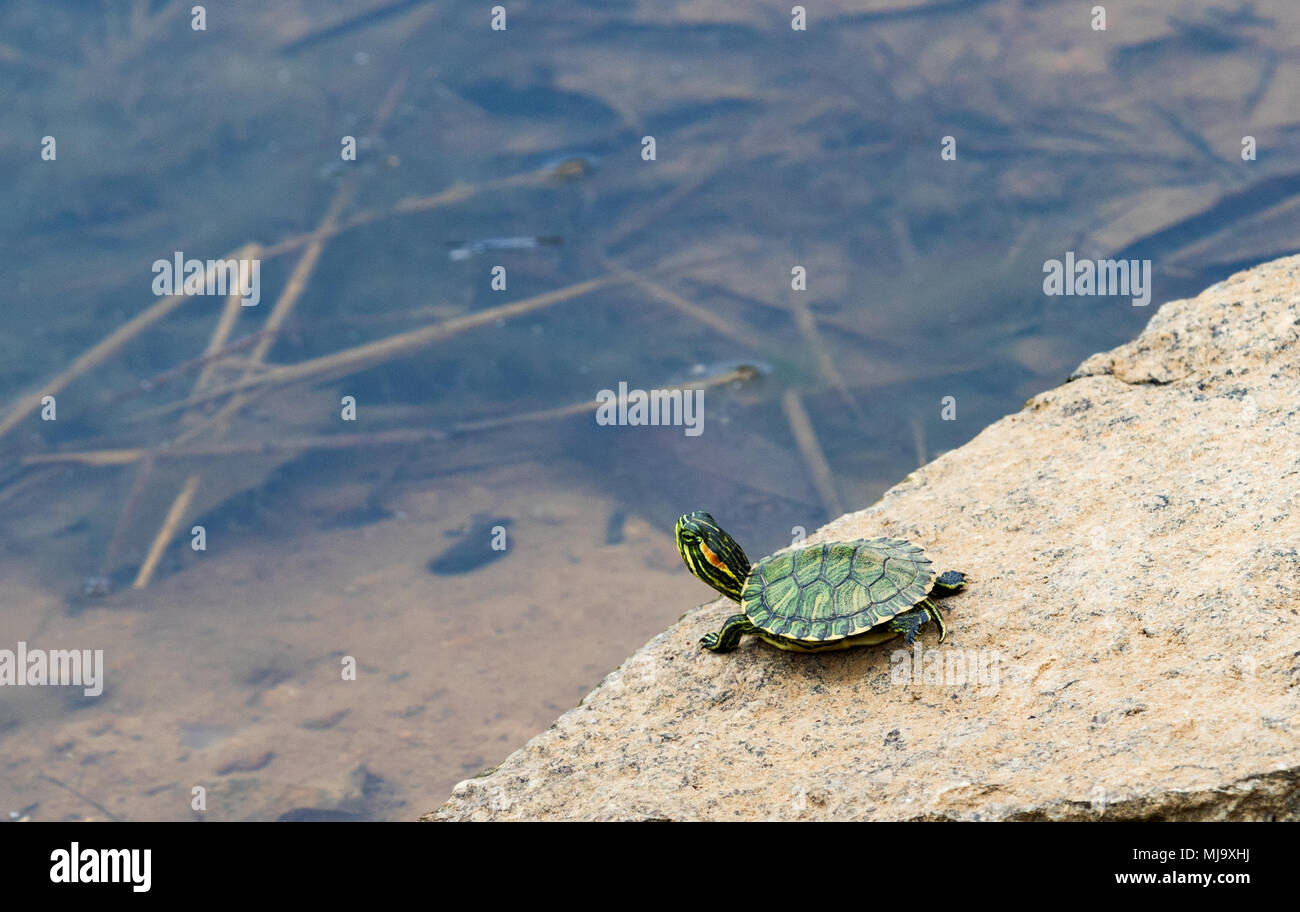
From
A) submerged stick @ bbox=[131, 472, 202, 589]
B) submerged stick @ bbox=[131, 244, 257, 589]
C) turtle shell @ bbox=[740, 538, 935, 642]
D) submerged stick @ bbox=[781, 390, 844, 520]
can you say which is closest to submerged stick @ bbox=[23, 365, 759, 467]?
submerged stick @ bbox=[131, 244, 257, 589]

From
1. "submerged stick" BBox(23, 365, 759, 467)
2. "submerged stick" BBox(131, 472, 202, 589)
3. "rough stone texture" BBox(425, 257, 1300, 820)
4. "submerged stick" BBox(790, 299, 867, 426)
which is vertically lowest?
"rough stone texture" BBox(425, 257, 1300, 820)

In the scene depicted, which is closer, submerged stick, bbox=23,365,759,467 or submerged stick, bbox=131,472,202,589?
submerged stick, bbox=131,472,202,589

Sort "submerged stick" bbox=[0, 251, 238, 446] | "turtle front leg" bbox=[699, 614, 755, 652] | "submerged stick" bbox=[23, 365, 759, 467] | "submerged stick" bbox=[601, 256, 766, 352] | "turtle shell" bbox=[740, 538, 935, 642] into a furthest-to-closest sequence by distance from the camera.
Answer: "submerged stick" bbox=[601, 256, 766, 352] < "submerged stick" bbox=[0, 251, 238, 446] < "submerged stick" bbox=[23, 365, 759, 467] < "turtle front leg" bbox=[699, 614, 755, 652] < "turtle shell" bbox=[740, 538, 935, 642]

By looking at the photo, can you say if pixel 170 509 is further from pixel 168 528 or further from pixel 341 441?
pixel 341 441

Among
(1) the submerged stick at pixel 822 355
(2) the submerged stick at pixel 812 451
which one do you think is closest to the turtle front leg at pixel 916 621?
(2) the submerged stick at pixel 812 451

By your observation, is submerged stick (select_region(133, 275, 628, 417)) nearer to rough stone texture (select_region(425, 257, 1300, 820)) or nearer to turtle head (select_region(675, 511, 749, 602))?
rough stone texture (select_region(425, 257, 1300, 820))

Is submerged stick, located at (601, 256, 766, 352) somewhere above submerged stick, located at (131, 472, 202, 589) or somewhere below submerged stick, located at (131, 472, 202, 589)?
above
